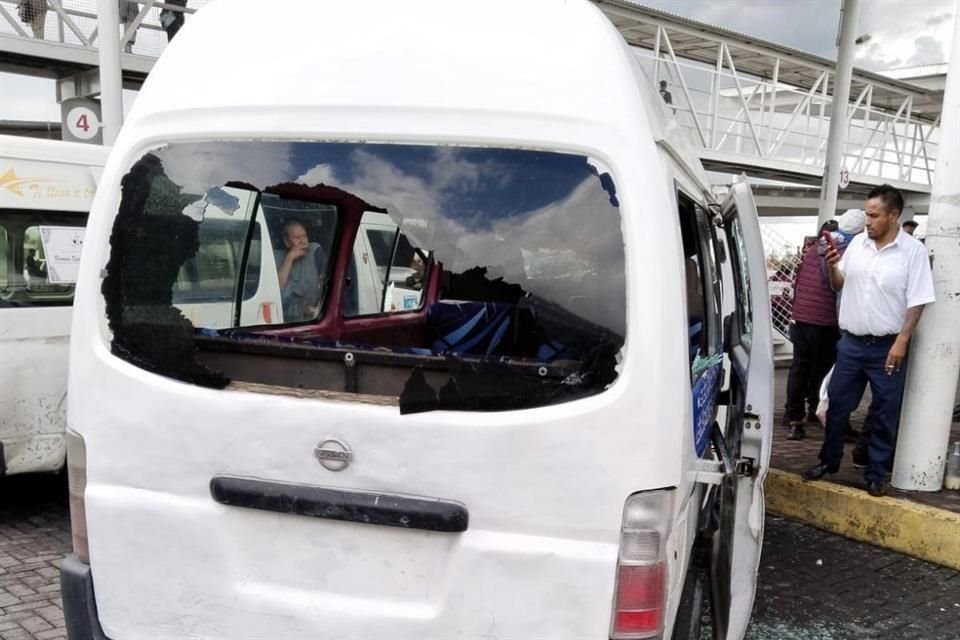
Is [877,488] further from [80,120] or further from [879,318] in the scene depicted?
[80,120]

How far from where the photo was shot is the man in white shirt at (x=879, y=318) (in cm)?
457

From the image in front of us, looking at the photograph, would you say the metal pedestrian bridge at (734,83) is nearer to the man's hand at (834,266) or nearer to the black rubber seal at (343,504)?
the man's hand at (834,266)

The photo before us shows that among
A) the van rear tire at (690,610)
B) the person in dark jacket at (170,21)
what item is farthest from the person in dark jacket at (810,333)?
the person in dark jacket at (170,21)

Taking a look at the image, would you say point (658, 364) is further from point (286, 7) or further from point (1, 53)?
point (1, 53)

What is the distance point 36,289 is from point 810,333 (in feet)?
18.0

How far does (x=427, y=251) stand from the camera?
2.42 m

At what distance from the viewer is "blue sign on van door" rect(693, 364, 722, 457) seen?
2531mm

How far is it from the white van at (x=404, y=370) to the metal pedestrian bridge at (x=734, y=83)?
20.3 feet

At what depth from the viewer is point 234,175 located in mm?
2334

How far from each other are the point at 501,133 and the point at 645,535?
3.51 feet

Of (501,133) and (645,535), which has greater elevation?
(501,133)

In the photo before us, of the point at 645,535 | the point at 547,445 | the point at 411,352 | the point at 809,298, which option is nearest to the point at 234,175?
the point at 411,352

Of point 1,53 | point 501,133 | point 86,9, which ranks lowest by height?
point 501,133

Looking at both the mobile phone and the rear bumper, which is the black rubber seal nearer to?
the rear bumper
